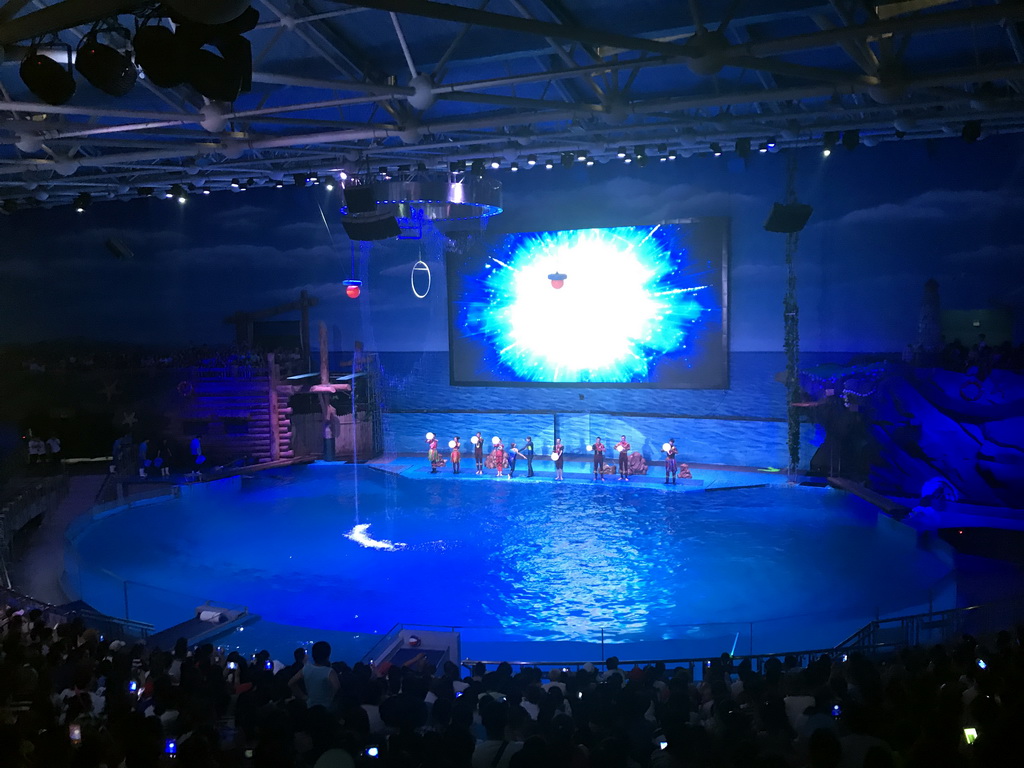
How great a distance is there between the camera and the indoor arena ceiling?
27.0 feet

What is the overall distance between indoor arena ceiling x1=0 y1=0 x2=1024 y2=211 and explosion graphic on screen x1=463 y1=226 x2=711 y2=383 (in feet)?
14.3

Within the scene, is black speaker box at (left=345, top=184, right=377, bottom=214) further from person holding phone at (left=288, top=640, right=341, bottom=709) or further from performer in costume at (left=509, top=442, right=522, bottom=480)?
person holding phone at (left=288, top=640, right=341, bottom=709)

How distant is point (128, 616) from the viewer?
10102 millimetres

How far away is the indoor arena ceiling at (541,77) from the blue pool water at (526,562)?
619 cm

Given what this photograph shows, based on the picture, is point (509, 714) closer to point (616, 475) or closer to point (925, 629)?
point (925, 629)

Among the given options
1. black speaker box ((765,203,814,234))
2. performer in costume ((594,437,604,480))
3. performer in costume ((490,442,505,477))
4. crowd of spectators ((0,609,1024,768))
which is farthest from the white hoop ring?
crowd of spectators ((0,609,1024,768))

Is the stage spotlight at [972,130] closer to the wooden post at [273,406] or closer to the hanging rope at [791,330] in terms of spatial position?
the hanging rope at [791,330]

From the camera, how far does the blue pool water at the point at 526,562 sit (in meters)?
10.3

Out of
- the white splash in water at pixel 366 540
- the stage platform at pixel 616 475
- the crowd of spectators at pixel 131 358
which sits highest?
the crowd of spectators at pixel 131 358

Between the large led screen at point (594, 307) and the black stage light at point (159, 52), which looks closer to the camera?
the black stage light at point (159, 52)

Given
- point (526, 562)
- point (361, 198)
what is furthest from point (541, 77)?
point (526, 562)

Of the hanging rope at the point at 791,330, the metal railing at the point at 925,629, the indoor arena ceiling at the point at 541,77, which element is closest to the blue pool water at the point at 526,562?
the metal railing at the point at 925,629

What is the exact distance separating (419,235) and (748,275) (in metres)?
9.41

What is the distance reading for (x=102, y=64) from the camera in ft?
17.8
